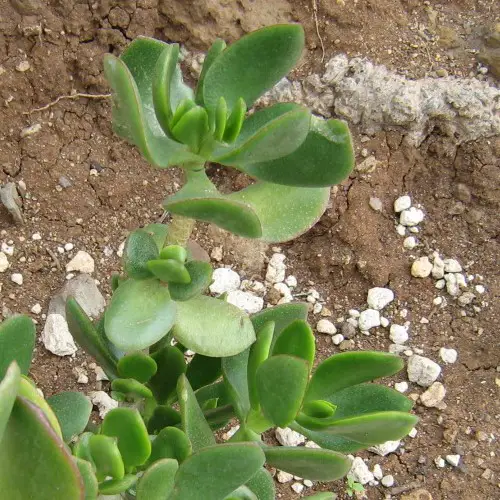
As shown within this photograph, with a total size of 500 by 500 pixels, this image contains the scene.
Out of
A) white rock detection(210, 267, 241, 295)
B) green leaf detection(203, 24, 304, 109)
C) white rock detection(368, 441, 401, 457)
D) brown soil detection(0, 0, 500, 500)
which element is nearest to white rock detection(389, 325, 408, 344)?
brown soil detection(0, 0, 500, 500)

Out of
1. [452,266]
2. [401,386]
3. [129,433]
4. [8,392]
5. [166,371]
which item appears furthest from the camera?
[452,266]

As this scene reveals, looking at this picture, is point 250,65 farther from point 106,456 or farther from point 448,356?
point 448,356

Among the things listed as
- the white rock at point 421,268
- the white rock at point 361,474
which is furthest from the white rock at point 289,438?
the white rock at point 421,268

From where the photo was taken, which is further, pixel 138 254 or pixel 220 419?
pixel 220 419

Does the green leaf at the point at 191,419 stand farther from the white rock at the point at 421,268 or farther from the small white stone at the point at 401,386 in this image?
the white rock at the point at 421,268

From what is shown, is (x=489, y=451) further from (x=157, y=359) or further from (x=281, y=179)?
(x=281, y=179)

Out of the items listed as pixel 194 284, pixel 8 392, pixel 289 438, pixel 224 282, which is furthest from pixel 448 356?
pixel 8 392

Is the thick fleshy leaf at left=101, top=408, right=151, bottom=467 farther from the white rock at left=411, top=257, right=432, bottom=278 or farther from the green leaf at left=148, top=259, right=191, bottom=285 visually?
the white rock at left=411, top=257, right=432, bottom=278
